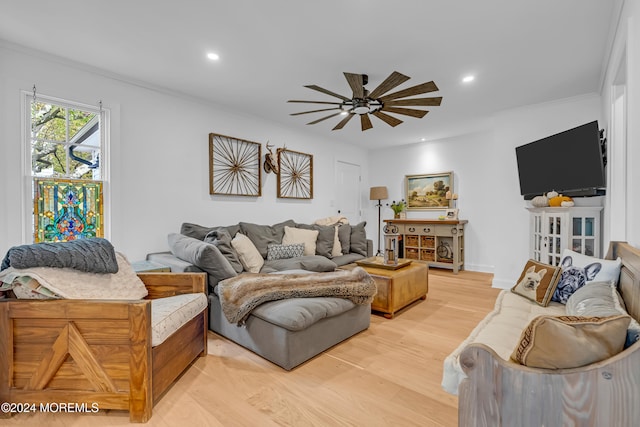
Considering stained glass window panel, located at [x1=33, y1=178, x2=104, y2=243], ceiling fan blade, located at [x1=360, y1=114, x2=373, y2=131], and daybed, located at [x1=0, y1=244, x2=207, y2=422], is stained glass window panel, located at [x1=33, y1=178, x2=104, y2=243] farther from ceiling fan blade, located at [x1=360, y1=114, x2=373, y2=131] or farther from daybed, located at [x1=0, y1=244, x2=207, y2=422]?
ceiling fan blade, located at [x1=360, y1=114, x2=373, y2=131]

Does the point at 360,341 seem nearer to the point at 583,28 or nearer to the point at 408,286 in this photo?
the point at 408,286

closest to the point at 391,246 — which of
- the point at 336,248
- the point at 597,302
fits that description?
the point at 336,248

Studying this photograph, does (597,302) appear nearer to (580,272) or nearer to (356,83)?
(580,272)

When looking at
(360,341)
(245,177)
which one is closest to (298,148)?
(245,177)

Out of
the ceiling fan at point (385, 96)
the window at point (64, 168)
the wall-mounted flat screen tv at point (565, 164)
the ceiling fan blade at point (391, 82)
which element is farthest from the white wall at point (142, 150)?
the wall-mounted flat screen tv at point (565, 164)

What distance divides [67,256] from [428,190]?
18.3ft

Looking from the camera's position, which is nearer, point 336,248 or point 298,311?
point 298,311

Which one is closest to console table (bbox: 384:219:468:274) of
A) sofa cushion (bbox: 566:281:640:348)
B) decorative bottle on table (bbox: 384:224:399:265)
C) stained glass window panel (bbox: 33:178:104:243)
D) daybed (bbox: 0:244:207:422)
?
decorative bottle on table (bbox: 384:224:399:265)

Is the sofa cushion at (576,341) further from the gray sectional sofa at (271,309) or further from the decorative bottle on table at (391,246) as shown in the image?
the decorative bottle on table at (391,246)

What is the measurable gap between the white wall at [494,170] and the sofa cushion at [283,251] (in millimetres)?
2799

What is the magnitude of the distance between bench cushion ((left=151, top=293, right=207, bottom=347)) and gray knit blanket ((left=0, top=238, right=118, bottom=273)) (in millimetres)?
428

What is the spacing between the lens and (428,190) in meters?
5.96

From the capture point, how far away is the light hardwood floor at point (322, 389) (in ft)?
5.27

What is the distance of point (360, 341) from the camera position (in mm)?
2549
